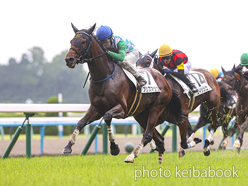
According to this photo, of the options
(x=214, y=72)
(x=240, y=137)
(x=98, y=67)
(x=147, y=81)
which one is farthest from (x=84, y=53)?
(x=214, y=72)

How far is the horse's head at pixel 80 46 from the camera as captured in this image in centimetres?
471

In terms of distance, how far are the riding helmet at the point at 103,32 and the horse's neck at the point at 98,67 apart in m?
0.21

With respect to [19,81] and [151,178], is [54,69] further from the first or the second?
[151,178]

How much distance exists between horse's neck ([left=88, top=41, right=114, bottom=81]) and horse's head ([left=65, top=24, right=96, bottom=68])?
0.11 metres

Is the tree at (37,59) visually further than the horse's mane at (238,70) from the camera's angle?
Yes

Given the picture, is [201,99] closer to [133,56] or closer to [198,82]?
[198,82]

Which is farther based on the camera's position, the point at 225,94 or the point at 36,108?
the point at 225,94

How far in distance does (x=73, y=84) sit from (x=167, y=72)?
5096cm

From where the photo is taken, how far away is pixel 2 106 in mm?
6824

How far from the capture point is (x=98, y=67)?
506cm

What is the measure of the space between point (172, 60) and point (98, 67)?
2.17 m

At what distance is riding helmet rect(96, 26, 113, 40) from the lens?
5.25 meters

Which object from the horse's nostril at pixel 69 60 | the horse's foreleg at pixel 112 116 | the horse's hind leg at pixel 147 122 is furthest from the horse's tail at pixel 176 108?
the horse's nostril at pixel 69 60

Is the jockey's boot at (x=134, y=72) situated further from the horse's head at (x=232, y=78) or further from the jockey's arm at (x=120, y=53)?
the horse's head at (x=232, y=78)
